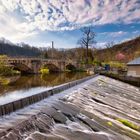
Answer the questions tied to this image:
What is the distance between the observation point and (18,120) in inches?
337

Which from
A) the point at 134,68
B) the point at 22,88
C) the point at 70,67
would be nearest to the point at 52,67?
the point at 70,67

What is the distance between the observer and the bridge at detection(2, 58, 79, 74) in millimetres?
46331

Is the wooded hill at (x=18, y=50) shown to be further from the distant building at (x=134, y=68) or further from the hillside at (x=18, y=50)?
the distant building at (x=134, y=68)

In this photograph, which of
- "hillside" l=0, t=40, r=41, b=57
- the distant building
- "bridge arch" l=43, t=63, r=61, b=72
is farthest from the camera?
"hillside" l=0, t=40, r=41, b=57

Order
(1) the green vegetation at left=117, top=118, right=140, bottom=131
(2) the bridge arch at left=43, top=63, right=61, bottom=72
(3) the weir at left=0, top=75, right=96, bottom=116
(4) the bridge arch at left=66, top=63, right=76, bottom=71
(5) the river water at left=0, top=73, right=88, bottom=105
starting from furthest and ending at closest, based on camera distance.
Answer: (4) the bridge arch at left=66, top=63, right=76, bottom=71 < (2) the bridge arch at left=43, top=63, right=61, bottom=72 < (5) the river water at left=0, top=73, right=88, bottom=105 < (1) the green vegetation at left=117, top=118, right=140, bottom=131 < (3) the weir at left=0, top=75, right=96, bottom=116

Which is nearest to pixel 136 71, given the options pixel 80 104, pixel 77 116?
pixel 80 104

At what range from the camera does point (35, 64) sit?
51344 mm

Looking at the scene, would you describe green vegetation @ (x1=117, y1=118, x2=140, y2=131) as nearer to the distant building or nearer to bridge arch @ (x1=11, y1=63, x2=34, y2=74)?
the distant building

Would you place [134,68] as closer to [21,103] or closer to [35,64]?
[35,64]

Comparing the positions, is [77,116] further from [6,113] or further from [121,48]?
[121,48]

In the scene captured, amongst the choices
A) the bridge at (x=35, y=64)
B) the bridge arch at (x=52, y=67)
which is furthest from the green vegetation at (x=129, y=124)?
the bridge arch at (x=52, y=67)

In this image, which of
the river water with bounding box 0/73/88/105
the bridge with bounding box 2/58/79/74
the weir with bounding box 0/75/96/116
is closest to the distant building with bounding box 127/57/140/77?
the river water with bounding box 0/73/88/105

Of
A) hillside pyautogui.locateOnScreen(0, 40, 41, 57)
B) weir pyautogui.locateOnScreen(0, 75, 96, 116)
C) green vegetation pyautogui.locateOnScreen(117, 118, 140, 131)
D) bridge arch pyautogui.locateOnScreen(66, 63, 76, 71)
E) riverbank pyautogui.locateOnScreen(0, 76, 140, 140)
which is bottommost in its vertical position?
bridge arch pyautogui.locateOnScreen(66, 63, 76, 71)

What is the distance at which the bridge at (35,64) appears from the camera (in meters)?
46.3
